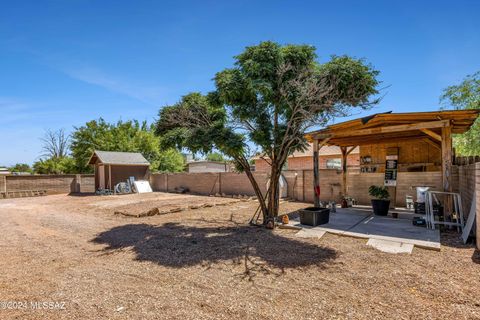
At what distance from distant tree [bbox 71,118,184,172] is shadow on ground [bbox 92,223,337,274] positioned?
18596 mm

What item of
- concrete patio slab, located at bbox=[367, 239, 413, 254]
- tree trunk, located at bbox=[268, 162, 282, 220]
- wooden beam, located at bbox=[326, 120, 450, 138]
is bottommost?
concrete patio slab, located at bbox=[367, 239, 413, 254]

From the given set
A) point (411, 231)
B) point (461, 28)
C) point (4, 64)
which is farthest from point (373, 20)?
point (4, 64)

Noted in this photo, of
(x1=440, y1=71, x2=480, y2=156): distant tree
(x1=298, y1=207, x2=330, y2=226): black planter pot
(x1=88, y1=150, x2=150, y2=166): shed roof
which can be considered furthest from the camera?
(x1=88, y1=150, x2=150, y2=166): shed roof

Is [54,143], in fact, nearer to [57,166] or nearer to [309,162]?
[57,166]

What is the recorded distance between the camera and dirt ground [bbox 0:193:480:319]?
281cm

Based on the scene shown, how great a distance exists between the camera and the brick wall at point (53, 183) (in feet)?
57.7

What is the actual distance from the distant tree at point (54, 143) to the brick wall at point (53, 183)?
19.2 meters

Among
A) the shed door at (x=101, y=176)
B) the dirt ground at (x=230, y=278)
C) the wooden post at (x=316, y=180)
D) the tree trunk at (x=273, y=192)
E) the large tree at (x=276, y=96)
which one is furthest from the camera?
the shed door at (x=101, y=176)

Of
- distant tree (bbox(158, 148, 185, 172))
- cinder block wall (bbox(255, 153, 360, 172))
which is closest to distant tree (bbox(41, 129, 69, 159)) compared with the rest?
distant tree (bbox(158, 148, 185, 172))

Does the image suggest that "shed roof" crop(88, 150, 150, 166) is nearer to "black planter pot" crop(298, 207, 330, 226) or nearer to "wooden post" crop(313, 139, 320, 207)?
"wooden post" crop(313, 139, 320, 207)

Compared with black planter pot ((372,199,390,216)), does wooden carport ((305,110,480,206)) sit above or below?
above

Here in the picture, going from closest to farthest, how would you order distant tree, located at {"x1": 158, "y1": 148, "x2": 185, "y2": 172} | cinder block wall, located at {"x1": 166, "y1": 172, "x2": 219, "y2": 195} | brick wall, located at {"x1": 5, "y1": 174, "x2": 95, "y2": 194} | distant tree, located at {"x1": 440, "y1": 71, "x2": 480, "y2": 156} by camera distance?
1. distant tree, located at {"x1": 440, "y1": 71, "x2": 480, "y2": 156}
2. cinder block wall, located at {"x1": 166, "y1": 172, "x2": 219, "y2": 195}
3. brick wall, located at {"x1": 5, "y1": 174, "x2": 95, "y2": 194}
4. distant tree, located at {"x1": 158, "y1": 148, "x2": 185, "y2": 172}

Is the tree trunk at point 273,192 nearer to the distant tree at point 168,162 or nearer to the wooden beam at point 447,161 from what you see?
the wooden beam at point 447,161

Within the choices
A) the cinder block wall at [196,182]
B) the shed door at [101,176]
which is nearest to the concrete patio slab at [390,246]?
the cinder block wall at [196,182]
